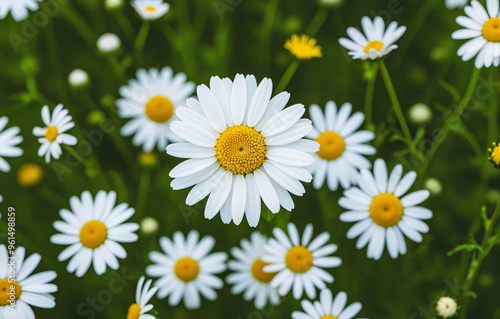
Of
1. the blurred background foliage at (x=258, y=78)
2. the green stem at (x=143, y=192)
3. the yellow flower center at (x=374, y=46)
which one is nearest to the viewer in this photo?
the yellow flower center at (x=374, y=46)

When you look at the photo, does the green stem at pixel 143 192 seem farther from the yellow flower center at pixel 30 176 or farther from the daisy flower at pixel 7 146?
the daisy flower at pixel 7 146

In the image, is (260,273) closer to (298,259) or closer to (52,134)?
(298,259)

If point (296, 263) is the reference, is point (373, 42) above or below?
above

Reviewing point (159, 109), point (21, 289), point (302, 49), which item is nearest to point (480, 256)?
point (302, 49)

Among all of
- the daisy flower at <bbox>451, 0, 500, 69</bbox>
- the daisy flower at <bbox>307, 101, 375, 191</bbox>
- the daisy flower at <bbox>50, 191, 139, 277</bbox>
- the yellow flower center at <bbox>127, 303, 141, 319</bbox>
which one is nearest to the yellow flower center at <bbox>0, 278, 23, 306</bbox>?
the daisy flower at <bbox>50, 191, 139, 277</bbox>

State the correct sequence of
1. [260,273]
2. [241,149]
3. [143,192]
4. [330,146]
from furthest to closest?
1. [143,192]
2. [260,273]
3. [330,146]
4. [241,149]

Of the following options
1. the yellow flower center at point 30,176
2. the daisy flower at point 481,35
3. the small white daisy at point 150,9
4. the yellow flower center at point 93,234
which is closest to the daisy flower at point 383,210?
the daisy flower at point 481,35

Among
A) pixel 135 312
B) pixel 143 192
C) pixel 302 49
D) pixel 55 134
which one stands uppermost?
pixel 302 49
